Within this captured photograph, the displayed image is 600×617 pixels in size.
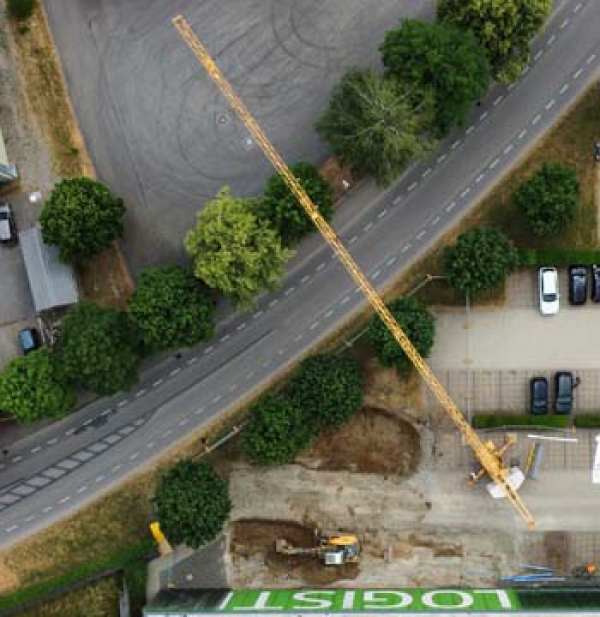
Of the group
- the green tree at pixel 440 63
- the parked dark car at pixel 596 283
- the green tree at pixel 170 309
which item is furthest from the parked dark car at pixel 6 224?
the parked dark car at pixel 596 283

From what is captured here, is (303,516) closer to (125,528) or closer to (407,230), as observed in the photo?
(125,528)

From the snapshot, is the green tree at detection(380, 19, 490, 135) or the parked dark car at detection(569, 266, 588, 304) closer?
the green tree at detection(380, 19, 490, 135)

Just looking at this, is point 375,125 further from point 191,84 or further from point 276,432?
point 276,432

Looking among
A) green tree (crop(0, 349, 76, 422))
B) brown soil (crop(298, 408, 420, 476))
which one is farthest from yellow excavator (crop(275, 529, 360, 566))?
green tree (crop(0, 349, 76, 422))

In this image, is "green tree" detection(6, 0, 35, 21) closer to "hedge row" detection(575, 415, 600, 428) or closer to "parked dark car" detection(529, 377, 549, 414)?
"parked dark car" detection(529, 377, 549, 414)

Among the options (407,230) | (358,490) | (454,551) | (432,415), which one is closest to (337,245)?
(407,230)

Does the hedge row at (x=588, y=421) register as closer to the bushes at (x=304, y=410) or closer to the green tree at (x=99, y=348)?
the bushes at (x=304, y=410)
